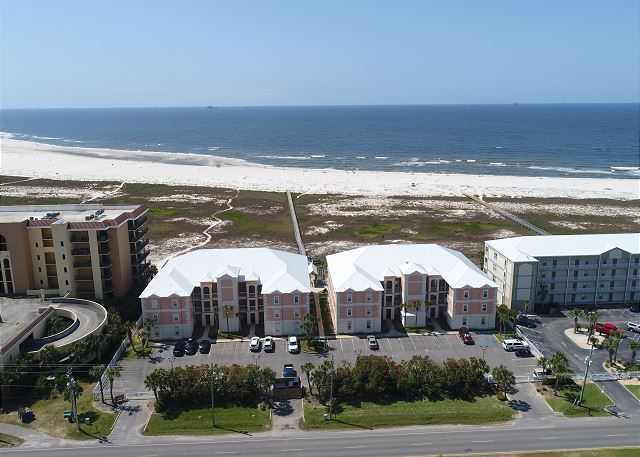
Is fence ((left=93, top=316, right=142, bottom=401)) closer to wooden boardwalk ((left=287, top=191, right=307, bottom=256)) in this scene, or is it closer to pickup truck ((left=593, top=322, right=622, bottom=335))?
wooden boardwalk ((left=287, top=191, right=307, bottom=256))

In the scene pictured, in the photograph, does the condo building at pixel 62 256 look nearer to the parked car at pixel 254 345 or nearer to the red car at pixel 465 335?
the parked car at pixel 254 345

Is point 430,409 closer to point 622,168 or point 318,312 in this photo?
point 318,312

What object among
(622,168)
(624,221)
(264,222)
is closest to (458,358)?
(264,222)

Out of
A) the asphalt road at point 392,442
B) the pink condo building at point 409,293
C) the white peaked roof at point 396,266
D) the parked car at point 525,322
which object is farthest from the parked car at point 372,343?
the parked car at point 525,322

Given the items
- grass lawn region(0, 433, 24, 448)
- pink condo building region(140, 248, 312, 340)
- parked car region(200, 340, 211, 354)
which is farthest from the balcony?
grass lawn region(0, 433, 24, 448)

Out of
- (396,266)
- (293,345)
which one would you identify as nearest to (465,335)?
(396,266)

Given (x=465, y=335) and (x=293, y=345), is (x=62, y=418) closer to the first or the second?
(x=293, y=345)
